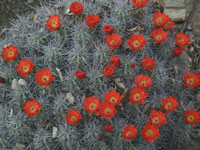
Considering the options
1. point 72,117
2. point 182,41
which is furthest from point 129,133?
point 182,41

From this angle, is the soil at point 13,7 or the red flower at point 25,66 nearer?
the red flower at point 25,66

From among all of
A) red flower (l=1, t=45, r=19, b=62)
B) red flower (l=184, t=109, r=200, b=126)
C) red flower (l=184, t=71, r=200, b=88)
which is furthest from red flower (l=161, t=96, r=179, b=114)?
red flower (l=1, t=45, r=19, b=62)

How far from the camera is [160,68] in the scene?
2793mm

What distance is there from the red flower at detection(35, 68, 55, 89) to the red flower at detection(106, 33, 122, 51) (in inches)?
25.8

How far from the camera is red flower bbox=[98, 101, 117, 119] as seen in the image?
2.42 meters

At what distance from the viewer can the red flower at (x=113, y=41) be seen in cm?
264

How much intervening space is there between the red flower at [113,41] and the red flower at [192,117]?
995mm

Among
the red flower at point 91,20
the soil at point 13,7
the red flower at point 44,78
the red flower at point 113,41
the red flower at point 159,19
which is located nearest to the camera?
the red flower at point 44,78

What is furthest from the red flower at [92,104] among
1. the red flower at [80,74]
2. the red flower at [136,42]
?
the red flower at [136,42]

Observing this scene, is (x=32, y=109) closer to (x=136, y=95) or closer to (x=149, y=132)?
(x=136, y=95)

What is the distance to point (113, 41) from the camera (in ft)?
8.73

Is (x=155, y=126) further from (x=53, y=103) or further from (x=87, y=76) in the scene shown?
(x=53, y=103)

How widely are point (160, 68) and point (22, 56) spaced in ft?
5.06

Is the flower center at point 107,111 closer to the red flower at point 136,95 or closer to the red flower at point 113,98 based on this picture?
the red flower at point 113,98
